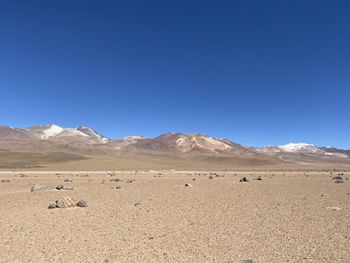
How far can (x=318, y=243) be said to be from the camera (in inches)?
405

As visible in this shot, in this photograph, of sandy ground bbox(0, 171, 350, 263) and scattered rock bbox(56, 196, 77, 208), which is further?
scattered rock bbox(56, 196, 77, 208)

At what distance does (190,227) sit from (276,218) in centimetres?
384

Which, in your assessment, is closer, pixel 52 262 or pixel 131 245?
pixel 52 262

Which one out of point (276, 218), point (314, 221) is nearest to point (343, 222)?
point (314, 221)

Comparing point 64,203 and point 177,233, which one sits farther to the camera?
point 64,203

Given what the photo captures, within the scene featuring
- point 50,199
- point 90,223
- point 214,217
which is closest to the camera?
point 90,223

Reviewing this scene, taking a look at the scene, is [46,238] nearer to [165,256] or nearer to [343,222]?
[165,256]

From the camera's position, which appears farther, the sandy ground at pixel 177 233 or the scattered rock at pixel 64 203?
the scattered rock at pixel 64 203

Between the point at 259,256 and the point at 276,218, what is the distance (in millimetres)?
5608

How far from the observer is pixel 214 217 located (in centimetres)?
1483

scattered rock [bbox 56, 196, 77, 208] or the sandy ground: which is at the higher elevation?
scattered rock [bbox 56, 196, 77, 208]

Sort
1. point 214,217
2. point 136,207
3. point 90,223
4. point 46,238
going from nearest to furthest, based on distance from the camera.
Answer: point 46,238 → point 90,223 → point 214,217 → point 136,207

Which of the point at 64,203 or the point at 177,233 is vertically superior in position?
the point at 64,203

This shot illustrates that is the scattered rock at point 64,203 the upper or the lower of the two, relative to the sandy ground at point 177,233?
upper
